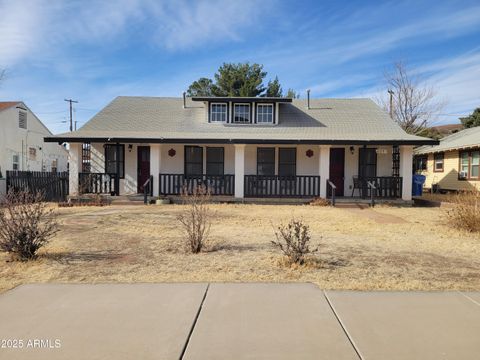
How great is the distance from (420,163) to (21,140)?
30.1 meters

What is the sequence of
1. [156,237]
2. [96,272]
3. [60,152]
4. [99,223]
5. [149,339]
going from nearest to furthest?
[149,339] < [96,272] < [156,237] < [99,223] < [60,152]

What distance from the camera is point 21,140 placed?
26.2 meters

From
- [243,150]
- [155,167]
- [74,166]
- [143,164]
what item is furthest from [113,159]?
[243,150]

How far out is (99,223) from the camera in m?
9.91

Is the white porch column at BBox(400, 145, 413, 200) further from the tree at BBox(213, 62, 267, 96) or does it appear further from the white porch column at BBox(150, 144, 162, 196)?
the tree at BBox(213, 62, 267, 96)

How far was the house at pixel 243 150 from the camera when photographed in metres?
15.8

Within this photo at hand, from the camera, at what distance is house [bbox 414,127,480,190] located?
19.5m

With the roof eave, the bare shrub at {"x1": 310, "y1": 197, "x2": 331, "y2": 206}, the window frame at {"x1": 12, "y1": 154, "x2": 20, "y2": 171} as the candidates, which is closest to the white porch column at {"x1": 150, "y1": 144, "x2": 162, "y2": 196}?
the roof eave

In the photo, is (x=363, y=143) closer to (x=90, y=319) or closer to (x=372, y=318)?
(x=372, y=318)

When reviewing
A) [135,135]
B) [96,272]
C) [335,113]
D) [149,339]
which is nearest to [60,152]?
[135,135]

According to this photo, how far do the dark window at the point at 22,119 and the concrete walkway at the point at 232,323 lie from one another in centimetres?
2606

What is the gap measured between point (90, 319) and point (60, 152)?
33701 millimetres

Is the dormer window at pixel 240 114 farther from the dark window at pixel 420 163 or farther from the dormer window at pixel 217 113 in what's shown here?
the dark window at pixel 420 163

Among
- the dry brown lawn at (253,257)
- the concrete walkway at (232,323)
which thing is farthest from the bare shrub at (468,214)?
the concrete walkway at (232,323)
